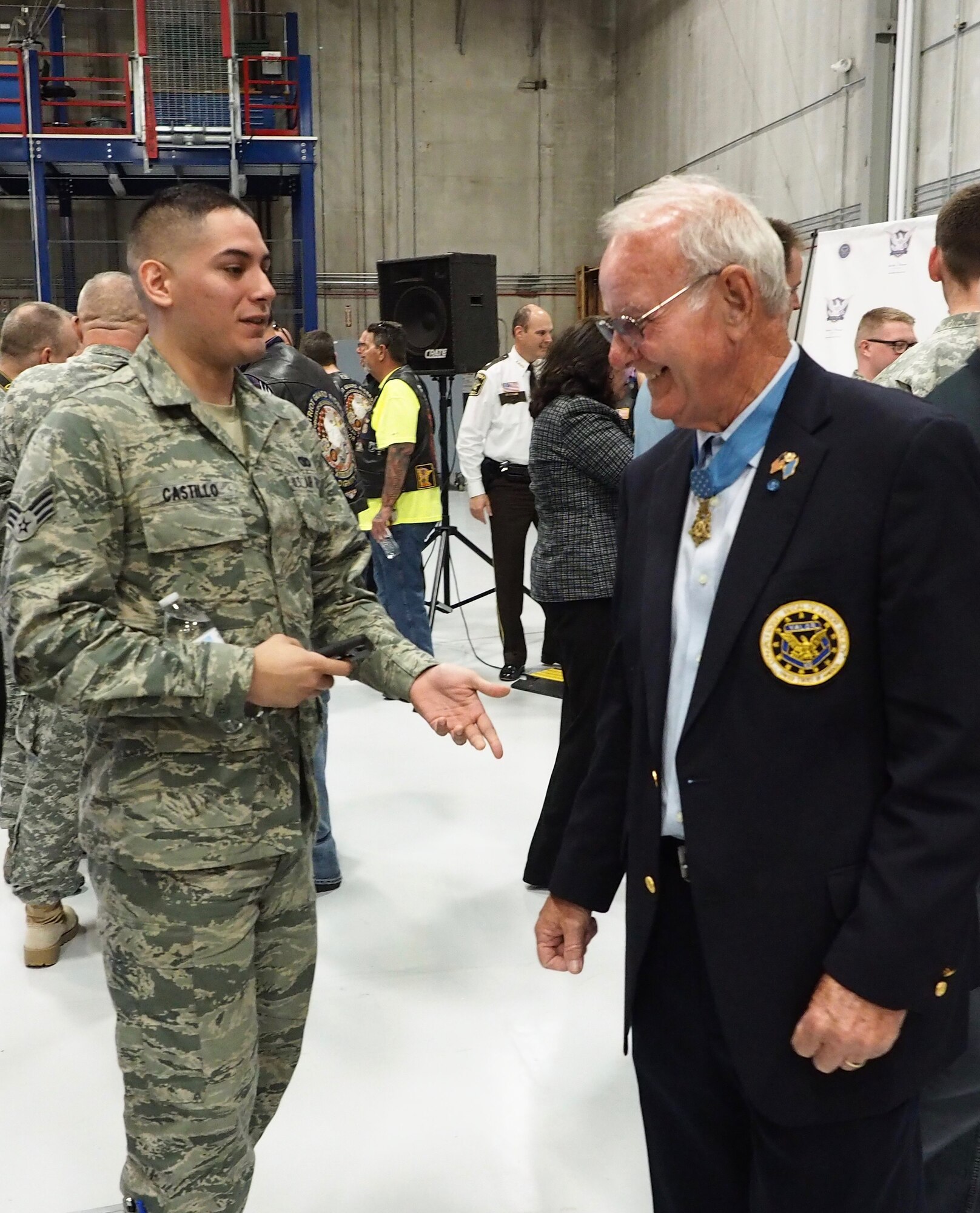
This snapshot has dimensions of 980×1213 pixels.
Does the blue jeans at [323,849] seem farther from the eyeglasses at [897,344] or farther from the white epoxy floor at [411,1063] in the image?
the eyeglasses at [897,344]

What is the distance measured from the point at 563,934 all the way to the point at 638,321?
778 millimetres

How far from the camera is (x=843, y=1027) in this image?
3.68ft

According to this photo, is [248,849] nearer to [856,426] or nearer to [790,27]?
[856,426]

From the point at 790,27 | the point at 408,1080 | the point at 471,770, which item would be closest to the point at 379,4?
the point at 790,27

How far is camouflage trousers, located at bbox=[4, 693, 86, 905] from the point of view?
9.41ft

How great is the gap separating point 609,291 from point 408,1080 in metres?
1.79

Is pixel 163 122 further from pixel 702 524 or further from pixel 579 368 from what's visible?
pixel 702 524

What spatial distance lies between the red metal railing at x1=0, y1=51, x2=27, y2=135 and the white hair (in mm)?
11666

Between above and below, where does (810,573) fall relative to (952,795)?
above

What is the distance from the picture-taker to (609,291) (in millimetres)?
1254

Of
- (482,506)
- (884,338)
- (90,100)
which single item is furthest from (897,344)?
(90,100)

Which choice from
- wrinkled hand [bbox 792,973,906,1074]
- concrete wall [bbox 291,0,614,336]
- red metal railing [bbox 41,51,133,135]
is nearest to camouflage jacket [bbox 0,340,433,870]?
wrinkled hand [bbox 792,973,906,1074]

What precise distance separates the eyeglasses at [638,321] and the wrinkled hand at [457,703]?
52 centimetres

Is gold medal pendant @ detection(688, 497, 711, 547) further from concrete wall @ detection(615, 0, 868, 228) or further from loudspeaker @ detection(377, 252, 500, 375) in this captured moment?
concrete wall @ detection(615, 0, 868, 228)
